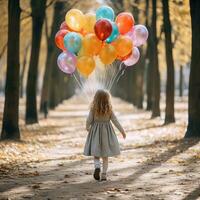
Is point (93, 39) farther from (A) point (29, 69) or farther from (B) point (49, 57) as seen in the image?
(B) point (49, 57)

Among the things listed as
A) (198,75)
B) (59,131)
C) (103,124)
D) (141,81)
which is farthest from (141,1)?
(103,124)

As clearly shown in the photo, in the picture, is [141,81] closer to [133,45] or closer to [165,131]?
[165,131]

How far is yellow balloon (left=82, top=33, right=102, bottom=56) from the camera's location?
36.4 feet

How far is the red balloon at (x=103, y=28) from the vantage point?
10.9 meters

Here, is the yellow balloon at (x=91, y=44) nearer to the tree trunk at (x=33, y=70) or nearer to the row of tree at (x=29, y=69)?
the row of tree at (x=29, y=69)

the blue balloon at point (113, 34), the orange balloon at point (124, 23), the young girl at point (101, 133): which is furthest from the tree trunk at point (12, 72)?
the young girl at point (101, 133)

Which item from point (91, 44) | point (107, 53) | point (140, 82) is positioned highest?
point (91, 44)

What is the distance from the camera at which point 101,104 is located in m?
9.59

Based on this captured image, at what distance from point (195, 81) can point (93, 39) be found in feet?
19.0

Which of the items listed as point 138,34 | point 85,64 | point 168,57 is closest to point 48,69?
point 168,57

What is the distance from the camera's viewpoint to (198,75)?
631 inches

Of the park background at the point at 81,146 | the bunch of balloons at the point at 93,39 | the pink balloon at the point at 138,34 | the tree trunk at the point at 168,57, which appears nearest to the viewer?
the park background at the point at 81,146

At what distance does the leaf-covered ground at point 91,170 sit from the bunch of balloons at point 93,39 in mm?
2243

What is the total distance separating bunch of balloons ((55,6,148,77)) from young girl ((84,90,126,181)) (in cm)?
187
